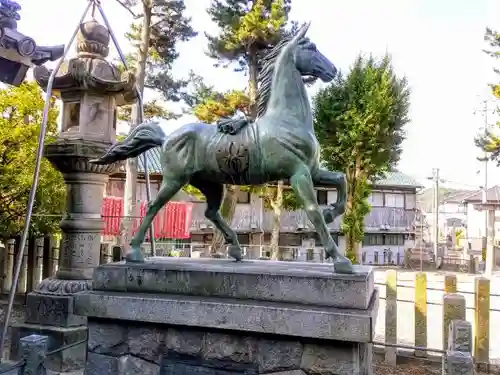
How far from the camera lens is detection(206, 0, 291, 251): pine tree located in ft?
48.0

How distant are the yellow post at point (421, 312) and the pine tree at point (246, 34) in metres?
8.59

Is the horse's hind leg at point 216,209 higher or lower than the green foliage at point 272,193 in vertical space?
lower

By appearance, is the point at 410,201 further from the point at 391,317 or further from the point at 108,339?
the point at 108,339

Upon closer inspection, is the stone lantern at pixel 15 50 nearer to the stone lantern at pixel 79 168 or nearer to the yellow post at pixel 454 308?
the stone lantern at pixel 79 168

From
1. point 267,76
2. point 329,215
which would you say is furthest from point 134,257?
point 267,76

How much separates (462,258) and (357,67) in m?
13.7

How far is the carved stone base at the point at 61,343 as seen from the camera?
5266mm

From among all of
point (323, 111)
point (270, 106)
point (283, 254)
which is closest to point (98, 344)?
point (270, 106)

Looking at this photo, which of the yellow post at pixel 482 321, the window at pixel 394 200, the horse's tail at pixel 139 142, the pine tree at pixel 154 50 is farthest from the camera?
the window at pixel 394 200

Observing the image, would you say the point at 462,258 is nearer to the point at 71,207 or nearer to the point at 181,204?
the point at 181,204

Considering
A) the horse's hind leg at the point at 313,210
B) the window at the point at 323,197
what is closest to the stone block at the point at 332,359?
the horse's hind leg at the point at 313,210

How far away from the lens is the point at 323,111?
17078mm

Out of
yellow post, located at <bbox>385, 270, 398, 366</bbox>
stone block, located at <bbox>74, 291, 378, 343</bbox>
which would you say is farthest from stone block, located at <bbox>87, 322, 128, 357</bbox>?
yellow post, located at <bbox>385, 270, 398, 366</bbox>

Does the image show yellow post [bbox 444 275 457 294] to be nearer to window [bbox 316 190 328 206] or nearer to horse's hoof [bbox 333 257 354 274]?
horse's hoof [bbox 333 257 354 274]
